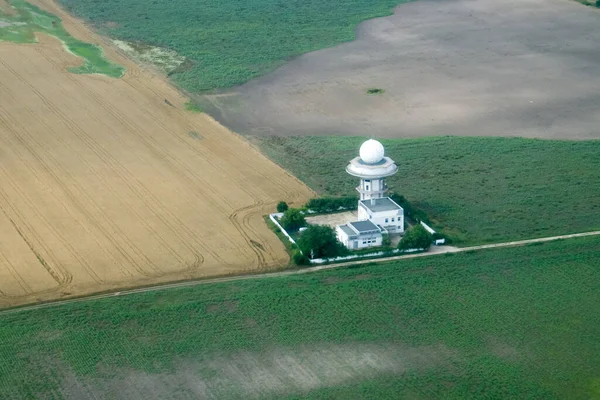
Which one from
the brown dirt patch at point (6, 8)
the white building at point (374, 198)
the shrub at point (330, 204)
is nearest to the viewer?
the white building at point (374, 198)

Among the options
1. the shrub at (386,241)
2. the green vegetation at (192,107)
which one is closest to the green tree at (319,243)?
Result: the shrub at (386,241)

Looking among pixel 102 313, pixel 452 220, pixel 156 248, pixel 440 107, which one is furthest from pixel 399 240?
pixel 440 107

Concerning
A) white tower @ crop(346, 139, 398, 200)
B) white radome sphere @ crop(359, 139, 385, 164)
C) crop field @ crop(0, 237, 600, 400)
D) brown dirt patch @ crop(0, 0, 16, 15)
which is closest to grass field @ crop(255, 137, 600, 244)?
white tower @ crop(346, 139, 398, 200)

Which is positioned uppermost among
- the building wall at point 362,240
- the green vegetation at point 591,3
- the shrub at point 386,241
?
the building wall at point 362,240

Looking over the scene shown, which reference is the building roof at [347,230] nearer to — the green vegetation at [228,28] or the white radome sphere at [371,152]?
the white radome sphere at [371,152]

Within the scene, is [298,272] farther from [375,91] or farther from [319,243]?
[375,91]

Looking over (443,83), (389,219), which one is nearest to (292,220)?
(389,219)

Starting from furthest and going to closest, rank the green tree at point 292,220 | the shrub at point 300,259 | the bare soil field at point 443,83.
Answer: the bare soil field at point 443,83, the green tree at point 292,220, the shrub at point 300,259
